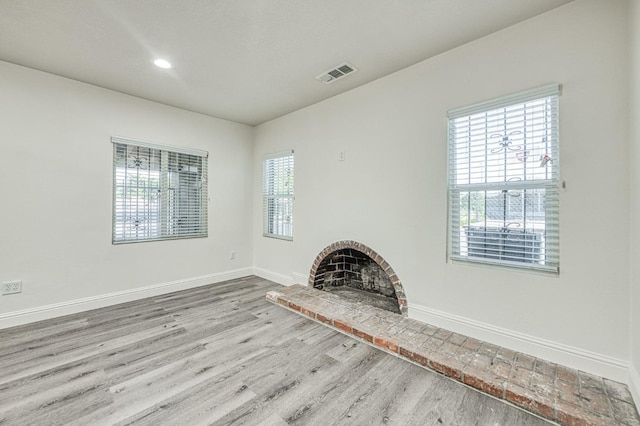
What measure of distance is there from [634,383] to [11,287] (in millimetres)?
5064

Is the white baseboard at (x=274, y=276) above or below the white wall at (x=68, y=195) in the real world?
below

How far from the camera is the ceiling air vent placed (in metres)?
2.71

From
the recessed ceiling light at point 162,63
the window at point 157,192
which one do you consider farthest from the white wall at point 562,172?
the window at point 157,192

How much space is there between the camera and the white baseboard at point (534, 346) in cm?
180

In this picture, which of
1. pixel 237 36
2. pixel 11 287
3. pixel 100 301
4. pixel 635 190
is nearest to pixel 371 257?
pixel 635 190

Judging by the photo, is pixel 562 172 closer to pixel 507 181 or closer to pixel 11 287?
pixel 507 181

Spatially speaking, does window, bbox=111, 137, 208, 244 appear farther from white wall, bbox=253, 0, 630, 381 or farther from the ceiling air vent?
the ceiling air vent

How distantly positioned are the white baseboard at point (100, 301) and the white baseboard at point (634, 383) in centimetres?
432

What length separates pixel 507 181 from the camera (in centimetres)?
219

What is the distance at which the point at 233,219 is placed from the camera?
14.8 feet

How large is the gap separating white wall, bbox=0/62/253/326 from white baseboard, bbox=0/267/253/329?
0.03 ft

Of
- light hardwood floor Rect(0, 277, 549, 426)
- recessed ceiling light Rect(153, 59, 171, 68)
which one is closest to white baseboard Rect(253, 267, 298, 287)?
light hardwood floor Rect(0, 277, 549, 426)

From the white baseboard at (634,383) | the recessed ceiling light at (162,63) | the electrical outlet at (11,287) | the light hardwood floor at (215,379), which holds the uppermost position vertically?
the recessed ceiling light at (162,63)

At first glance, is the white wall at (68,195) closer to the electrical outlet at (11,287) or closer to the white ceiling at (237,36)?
the electrical outlet at (11,287)
